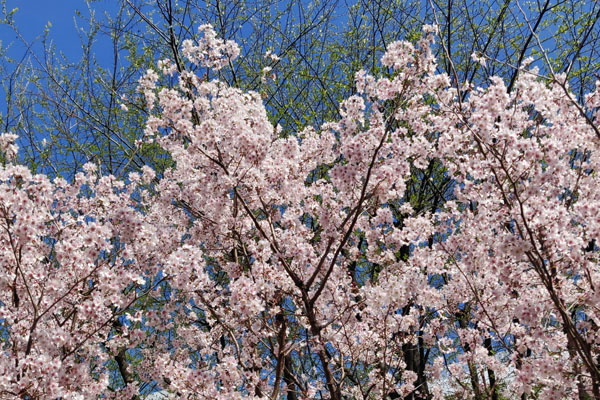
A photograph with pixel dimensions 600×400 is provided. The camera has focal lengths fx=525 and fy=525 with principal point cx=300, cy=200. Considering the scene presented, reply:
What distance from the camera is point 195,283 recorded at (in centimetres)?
608

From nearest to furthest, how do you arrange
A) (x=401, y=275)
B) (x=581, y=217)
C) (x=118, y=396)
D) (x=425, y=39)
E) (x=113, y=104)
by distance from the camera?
(x=581, y=217) < (x=425, y=39) < (x=401, y=275) < (x=118, y=396) < (x=113, y=104)

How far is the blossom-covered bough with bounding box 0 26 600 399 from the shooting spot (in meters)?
4.80

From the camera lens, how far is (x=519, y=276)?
5.39 metres

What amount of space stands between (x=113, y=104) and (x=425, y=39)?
409 inches

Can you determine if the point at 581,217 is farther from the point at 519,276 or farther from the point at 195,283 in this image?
the point at 195,283

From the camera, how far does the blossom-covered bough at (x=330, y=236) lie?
15.8 ft

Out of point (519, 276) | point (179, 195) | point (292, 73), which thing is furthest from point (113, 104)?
point (519, 276)

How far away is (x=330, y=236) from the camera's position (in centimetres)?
614

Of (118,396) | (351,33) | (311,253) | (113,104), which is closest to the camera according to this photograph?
(311,253)

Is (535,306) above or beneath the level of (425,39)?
beneath

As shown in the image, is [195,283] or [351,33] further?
Answer: [351,33]

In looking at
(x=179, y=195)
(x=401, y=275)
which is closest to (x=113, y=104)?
(x=179, y=195)

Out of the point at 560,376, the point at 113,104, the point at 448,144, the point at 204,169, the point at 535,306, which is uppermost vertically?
the point at 113,104

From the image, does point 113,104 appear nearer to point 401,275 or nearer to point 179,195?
point 179,195
